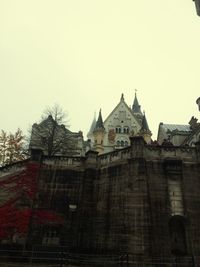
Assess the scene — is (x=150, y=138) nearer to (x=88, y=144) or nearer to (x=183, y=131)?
(x=183, y=131)

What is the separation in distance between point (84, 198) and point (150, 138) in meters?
42.3

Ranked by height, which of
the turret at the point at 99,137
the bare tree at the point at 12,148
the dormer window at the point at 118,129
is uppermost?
the dormer window at the point at 118,129

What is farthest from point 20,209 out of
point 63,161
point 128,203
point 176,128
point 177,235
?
point 176,128

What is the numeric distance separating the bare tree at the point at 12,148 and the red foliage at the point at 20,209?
1482 cm

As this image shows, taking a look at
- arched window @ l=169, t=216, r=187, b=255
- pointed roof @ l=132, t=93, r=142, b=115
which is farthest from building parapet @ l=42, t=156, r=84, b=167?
pointed roof @ l=132, t=93, r=142, b=115

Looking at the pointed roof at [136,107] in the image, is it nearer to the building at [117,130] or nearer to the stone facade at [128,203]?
the building at [117,130]

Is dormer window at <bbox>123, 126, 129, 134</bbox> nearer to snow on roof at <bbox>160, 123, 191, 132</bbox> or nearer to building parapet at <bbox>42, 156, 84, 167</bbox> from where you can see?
snow on roof at <bbox>160, 123, 191, 132</bbox>

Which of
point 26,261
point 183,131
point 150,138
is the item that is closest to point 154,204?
point 26,261

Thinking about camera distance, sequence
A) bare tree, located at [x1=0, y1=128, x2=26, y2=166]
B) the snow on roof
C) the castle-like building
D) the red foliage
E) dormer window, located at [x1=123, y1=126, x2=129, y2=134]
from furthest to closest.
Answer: dormer window, located at [x1=123, y1=126, x2=129, y2=134], the snow on roof, bare tree, located at [x1=0, y1=128, x2=26, y2=166], the castle-like building, the red foliage

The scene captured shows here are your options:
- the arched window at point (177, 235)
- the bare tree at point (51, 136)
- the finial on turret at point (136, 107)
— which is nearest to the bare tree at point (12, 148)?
the bare tree at point (51, 136)

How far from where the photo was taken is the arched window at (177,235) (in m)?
21.8

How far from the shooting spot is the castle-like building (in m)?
21.1

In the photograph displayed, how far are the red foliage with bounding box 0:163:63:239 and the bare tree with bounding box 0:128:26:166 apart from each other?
48.6ft

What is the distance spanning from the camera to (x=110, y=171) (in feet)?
84.0
